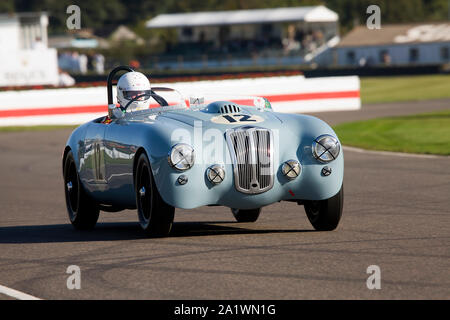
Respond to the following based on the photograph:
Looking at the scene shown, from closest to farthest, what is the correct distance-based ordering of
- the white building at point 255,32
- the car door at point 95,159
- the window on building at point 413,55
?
1. the car door at point 95,159
2. the window on building at point 413,55
3. the white building at point 255,32

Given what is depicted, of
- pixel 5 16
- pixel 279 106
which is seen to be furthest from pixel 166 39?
pixel 279 106

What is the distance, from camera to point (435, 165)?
50.3ft

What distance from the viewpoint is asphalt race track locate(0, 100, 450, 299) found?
6.49 metres

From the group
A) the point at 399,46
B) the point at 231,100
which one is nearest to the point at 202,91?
the point at 231,100

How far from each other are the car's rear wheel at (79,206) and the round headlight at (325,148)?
2614 mm

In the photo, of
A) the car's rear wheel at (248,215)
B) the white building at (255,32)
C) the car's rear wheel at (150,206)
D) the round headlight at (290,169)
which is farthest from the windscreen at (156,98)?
the white building at (255,32)

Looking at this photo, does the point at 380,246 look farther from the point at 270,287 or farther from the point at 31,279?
the point at 31,279

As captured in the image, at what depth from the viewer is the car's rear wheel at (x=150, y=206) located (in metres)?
8.59

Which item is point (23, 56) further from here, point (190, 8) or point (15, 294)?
point (190, 8)

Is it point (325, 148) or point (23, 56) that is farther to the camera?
point (23, 56)

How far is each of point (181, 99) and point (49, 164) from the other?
29.4 ft

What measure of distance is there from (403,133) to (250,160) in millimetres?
13856

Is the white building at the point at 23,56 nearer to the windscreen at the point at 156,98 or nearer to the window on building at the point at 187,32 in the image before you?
the windscreen at the point at 156,98

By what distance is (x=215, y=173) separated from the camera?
842cm
